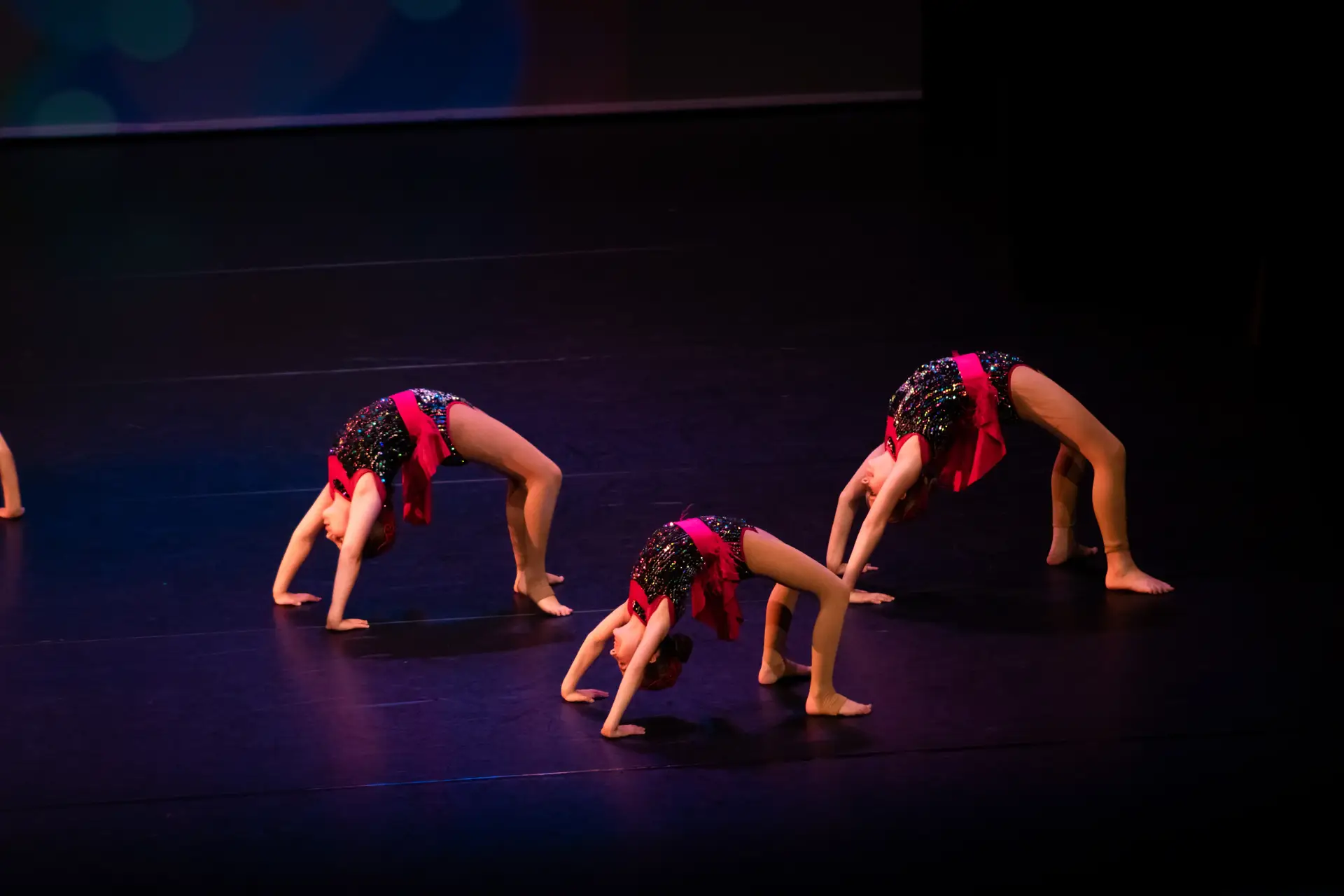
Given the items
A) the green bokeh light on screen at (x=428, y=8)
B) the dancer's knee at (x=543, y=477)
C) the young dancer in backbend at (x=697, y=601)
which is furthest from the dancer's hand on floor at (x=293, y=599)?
the green bokeh light on screen at (x=428, y=8)

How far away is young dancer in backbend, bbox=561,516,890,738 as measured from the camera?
464 centimetres

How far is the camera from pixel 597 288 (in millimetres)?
9234

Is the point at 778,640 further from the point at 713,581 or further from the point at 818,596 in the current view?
the point at 713,581

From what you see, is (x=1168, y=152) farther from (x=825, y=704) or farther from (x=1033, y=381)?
(x=825, y=704)

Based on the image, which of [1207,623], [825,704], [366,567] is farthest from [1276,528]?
[366,567]

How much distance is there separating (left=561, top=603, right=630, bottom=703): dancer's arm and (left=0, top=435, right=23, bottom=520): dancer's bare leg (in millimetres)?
2644

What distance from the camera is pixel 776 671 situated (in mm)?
5020

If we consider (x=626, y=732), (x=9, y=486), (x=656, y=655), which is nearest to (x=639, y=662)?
(x=656, y=655)

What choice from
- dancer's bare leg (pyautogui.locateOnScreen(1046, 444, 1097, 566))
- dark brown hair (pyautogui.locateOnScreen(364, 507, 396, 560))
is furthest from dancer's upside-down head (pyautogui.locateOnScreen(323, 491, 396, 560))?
dancer's bare leg (pyautogui.locateOnScreen(1046, 444, 1097, 566))

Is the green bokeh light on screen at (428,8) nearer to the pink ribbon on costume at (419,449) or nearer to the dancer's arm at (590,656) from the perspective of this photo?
the pink ribbon on costume at (419,449)

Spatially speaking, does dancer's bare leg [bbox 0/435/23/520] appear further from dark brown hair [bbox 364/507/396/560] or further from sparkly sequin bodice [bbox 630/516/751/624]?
sparkly sequin bodice [bbox 630/516/751/624]

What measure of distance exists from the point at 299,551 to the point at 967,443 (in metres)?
2.27

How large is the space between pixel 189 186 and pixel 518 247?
303cm

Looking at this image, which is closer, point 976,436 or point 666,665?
point 666,665
